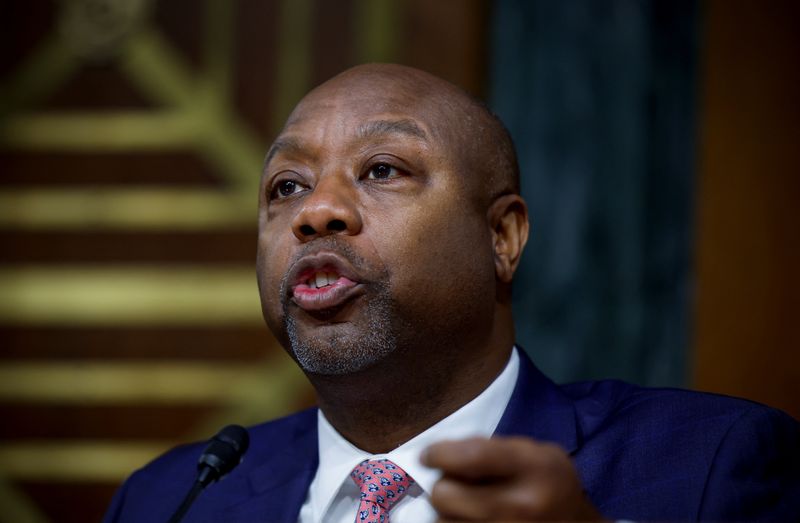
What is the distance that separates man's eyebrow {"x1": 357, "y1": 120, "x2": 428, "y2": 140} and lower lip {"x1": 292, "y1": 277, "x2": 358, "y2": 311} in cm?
28

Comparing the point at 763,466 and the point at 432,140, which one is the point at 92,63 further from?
the point at 763,466

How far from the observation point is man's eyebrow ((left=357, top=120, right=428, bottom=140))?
5.95ft

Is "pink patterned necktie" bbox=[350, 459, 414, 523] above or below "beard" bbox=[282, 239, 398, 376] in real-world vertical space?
below

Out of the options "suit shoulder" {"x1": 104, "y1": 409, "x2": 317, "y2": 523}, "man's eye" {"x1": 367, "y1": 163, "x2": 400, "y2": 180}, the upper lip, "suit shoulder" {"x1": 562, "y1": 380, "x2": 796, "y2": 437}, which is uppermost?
"man's eye" {"x1": 367, "y1": 163, "x2": 400, "y2": 180}

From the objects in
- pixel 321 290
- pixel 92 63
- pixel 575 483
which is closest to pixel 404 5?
pixel 92 63

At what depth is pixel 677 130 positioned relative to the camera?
9.71 feet

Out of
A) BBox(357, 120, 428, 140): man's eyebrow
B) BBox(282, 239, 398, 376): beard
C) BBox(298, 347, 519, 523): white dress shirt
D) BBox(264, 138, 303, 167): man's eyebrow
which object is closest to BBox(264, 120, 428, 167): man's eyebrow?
BBox(357, 120, 428, 140): man's eyebrow

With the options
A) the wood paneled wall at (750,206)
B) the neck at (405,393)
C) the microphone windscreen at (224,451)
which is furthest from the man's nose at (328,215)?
the wood paneled wall at (750,206)

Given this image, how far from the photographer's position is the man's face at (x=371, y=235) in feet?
5.57

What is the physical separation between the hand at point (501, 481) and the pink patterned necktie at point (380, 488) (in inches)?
22.4

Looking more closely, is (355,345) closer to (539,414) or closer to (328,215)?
→ (328,215)

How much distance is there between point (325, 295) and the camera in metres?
1.69

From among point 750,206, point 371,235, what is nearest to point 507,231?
A: point 371,235

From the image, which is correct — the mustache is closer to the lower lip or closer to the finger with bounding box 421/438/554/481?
the lower lip
